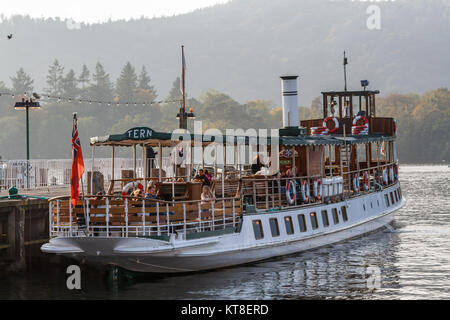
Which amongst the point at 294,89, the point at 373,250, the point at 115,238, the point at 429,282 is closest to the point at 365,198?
the point at 373,250

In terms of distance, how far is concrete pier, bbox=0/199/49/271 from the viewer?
2636 centimetres

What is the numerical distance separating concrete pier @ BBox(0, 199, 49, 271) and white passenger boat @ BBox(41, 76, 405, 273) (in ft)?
9.00

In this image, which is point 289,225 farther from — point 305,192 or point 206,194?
point 206,194

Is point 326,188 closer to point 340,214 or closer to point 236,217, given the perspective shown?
point 340,214

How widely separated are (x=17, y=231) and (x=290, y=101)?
13.6 metres

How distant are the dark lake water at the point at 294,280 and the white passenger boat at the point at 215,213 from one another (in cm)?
54

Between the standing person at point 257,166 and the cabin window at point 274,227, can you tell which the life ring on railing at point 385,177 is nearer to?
the standing person at point 257,166

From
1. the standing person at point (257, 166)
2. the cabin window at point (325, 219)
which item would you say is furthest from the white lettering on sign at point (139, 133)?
the cabin window at point (325, 219)

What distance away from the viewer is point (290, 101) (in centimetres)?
3344

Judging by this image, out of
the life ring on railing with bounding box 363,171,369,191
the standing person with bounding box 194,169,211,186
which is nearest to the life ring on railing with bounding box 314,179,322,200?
the standing person with bounding box 194,169,211,186

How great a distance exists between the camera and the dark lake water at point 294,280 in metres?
22.2

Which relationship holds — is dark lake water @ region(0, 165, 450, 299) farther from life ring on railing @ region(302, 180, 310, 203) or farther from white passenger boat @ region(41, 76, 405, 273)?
life ring on railing @ region(302, 180, 310, 203)

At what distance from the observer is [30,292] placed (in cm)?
2331

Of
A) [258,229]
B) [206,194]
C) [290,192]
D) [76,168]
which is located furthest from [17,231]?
[290,192]
